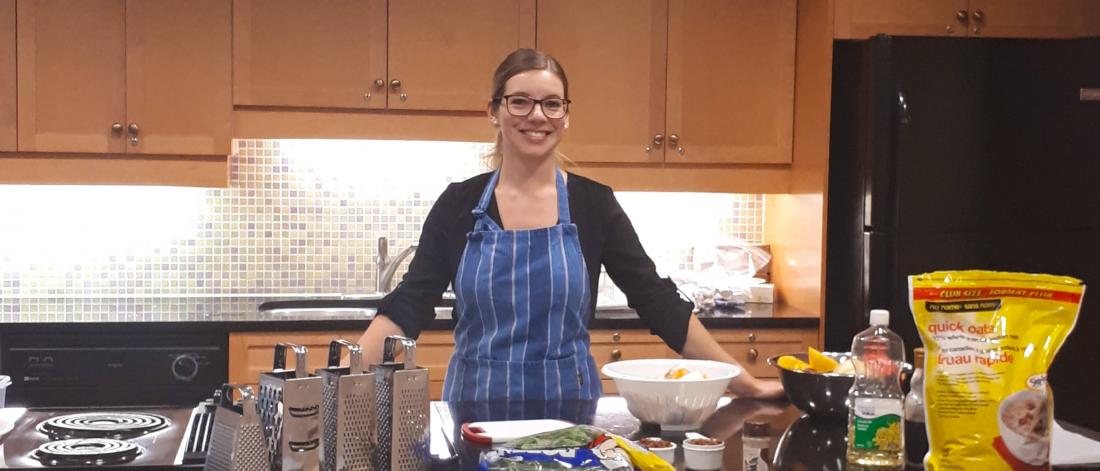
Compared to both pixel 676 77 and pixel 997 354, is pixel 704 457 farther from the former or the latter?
pixel 676 77

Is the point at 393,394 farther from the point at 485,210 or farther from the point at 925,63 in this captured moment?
the point at 925,63

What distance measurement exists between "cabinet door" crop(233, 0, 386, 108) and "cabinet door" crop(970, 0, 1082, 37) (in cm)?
187

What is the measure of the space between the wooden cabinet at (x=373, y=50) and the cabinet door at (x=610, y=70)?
13cm

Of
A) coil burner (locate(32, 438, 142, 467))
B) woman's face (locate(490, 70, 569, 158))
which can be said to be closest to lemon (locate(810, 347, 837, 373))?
woman's face (locate(490, 70, 569, 158))

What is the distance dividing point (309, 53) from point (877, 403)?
2.55 metres

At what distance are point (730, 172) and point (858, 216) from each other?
0.47 meters

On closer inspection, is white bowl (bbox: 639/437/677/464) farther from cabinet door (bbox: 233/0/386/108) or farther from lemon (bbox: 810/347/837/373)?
cabinet door (bbox: 233/0/386/108)

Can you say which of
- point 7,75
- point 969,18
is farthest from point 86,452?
point 969,18

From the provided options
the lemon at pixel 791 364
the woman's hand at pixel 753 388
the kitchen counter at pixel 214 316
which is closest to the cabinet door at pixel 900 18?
the kitchen counter at pixel 214 316

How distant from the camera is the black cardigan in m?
2.40

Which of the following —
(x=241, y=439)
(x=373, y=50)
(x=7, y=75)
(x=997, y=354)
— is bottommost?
(x=241, y=439)

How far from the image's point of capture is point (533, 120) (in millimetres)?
2301

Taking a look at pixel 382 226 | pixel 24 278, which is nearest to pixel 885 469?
pixel 382 226

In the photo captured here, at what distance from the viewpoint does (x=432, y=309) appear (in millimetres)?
2404
